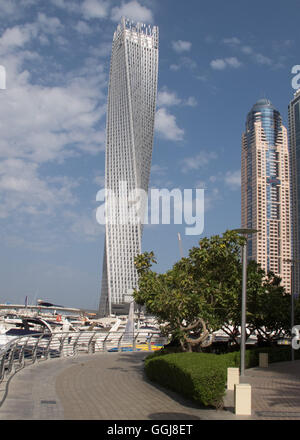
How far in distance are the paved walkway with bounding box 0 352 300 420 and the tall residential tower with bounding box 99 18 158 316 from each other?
115433 millimetres

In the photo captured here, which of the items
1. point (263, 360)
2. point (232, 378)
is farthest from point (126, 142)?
point (232, 378)

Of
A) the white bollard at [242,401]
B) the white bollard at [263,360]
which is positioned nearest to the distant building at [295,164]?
the white bollard at [263,360]

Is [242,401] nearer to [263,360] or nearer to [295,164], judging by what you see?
[263,360]

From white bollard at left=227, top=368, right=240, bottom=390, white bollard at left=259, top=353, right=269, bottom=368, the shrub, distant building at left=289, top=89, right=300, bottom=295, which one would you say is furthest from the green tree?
distant building at left=289, top=89, right=300, bottom=295

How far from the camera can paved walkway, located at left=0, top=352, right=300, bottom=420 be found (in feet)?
35.9

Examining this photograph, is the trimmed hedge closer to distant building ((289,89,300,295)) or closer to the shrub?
the shrub

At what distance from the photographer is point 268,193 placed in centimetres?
17675

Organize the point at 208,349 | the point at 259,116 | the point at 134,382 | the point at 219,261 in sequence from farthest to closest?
the point at 259,116 → the point at 208,349 → the point at 219,261 → the point at 134,382

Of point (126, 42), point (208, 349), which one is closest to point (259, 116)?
point (126, 42)

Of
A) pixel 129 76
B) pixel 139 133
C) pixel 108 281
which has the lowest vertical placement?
pixel 108 281
